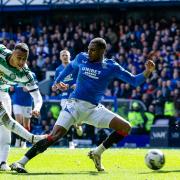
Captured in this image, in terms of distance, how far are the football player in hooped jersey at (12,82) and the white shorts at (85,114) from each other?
0.52m

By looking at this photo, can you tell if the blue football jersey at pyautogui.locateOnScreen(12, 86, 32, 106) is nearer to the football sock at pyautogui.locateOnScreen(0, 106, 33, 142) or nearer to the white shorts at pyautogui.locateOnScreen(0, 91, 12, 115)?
the white shorts at pyautogui.locateOnScreen(0, 91, 12, 115)

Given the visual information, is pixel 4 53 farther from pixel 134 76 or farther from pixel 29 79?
pixel 134 76

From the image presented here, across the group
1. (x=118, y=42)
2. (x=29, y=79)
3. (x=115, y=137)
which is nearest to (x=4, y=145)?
(x=29, y=79)

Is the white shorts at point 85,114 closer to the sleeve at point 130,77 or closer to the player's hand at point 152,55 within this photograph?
the sleeve at point 130,77

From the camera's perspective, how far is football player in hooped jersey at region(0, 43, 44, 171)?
12.2 meters

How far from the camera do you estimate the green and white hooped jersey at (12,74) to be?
12.5m

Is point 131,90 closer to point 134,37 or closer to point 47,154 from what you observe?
point 134,37

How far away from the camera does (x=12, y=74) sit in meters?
12.6

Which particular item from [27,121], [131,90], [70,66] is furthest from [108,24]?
[70,66]

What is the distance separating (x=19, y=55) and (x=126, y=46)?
22774 mm

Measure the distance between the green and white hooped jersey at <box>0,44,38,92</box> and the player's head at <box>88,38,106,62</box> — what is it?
110 centimetres

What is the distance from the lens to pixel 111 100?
2880cm

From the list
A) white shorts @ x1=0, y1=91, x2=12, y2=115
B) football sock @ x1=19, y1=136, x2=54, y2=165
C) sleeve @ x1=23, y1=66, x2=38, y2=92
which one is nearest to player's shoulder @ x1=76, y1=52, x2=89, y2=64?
sleeve @ x1=23, y1=66, x2=38, y2=92

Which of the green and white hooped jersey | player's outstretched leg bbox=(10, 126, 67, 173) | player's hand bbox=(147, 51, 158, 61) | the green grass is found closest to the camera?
the green grass
